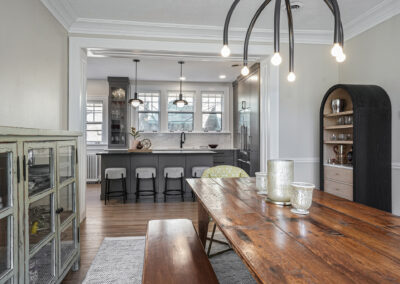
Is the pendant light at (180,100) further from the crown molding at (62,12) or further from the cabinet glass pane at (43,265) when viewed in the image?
the cabinet glass pane at (43,265)

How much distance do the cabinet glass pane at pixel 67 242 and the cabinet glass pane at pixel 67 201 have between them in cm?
11

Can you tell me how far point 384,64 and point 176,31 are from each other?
279 cm

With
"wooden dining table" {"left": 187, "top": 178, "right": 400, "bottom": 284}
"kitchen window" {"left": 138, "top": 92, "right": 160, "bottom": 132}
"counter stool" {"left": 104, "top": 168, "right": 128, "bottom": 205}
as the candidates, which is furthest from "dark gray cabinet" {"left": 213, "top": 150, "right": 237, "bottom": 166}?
"wooden dining table" {"left": 187, "top": 178, "right": 400, "bottom": 284}

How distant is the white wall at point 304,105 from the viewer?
4.12 metres

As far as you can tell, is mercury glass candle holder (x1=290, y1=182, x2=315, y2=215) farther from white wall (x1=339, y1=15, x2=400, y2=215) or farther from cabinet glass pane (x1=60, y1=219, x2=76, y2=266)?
white wall (x1=339, y1=15, x2=400, y2=215)

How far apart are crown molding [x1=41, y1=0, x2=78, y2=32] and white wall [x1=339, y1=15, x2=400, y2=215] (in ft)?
12.8

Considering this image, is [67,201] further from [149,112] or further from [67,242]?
[149,112]

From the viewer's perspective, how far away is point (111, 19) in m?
3.63

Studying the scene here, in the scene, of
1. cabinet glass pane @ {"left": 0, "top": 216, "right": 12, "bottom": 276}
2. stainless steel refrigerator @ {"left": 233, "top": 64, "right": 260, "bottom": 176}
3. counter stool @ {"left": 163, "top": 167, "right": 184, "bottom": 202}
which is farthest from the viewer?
stainless steel refrigerator @ {"left": 233, "top": 64, "right": 260, "bottom": 176}

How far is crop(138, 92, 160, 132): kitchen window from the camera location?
7.55 metres

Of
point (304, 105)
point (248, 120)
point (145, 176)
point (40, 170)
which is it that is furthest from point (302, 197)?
point (248, 120)

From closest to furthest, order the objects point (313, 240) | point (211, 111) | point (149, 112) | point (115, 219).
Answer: point (313, 240)
point (115, 219)
point (149, 112)
point (211, 111)

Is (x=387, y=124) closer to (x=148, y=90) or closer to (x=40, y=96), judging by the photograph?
(x=40, y=96)

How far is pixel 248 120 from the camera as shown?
19.6 feet
